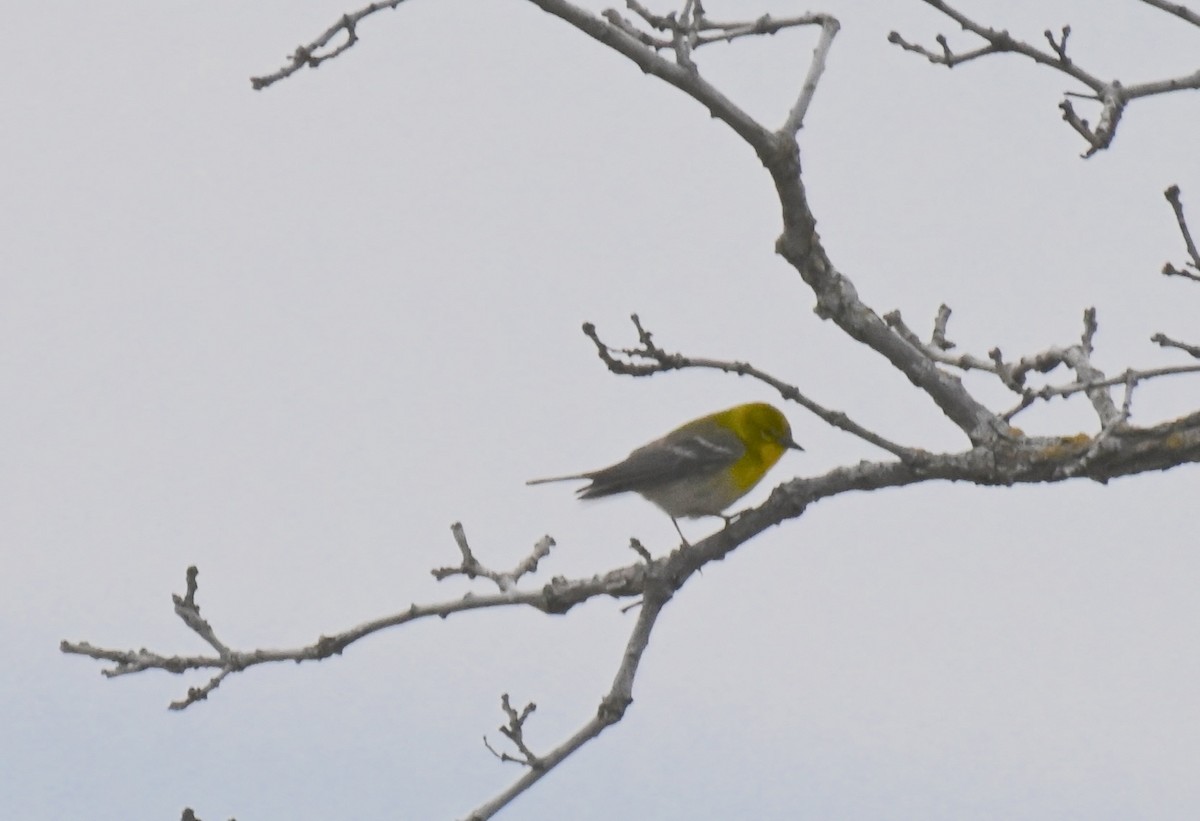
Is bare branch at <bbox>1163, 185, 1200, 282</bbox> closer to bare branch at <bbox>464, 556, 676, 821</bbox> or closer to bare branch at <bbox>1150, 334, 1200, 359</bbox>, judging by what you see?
bare branch at <bbox>1150, 334, 1200, 359</bbox>

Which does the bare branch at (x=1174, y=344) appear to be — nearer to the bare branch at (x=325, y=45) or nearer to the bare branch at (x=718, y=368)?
the bare branch at (x=718, y=368)

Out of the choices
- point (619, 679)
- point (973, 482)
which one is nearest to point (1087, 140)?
point (973, 482)

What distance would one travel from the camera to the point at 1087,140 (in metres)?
5.17

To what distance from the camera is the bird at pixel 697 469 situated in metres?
8.19

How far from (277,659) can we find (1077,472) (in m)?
3.47

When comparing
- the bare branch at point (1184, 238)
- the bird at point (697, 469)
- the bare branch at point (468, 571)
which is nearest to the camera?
the bare branch at point (1184, 238)

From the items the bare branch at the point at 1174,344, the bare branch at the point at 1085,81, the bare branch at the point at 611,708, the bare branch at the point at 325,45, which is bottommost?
the bare branch at the point at 611,708

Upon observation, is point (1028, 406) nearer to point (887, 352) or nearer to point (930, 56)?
point (887, 352)

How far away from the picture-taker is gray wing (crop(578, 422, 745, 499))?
26.9 feet

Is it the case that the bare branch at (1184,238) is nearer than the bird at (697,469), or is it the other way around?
the bare branch at (1184,238)

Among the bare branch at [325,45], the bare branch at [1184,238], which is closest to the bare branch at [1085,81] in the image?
the bare branch at [1184,238]

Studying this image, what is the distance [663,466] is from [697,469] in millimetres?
205

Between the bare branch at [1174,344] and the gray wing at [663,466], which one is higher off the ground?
the gray wing at [663,466]

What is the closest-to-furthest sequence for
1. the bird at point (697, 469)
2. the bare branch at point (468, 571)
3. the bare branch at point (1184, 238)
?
the bare branch at point (1184, 238), the bare branch at point (468, 571), the bird at point (697, 469)
